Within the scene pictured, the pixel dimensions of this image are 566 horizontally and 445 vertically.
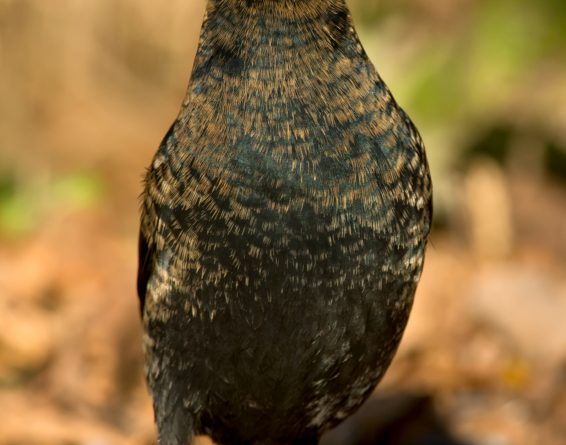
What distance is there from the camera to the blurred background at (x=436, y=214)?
6.12m

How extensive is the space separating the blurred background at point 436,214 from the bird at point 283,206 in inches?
62.5

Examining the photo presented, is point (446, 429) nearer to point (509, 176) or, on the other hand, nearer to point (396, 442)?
point (396, 442)

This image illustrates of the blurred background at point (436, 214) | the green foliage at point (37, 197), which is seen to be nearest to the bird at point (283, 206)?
the blurred background at point (436, 214)

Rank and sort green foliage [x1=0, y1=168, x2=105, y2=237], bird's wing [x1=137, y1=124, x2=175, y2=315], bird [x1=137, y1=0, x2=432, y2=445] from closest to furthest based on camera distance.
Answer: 1. bird [x1=137, y1=0, x2=432, y2=445]
2. bird's wing [x1=137, y1=124, x2=175, y2=315]
3. green foliage [x1=0, y1=168, x2=105, y2=237]

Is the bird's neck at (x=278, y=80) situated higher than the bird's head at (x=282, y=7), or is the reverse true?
the bird's head at (x=282, y=7)

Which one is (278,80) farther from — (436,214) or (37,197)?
(37,197)

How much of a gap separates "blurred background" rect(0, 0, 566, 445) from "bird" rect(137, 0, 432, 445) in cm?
159

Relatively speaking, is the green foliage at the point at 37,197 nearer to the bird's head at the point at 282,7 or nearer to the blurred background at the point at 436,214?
the blurred background at the point at 436,214

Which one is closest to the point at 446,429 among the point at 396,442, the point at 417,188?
the point at 396,442

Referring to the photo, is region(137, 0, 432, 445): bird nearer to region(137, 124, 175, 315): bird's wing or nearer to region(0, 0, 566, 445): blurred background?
region(137, 124, 175, 315): bird's wing

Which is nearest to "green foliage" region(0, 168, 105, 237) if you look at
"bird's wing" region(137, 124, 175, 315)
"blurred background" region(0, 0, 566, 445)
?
"blurred background" region(0, 0, 566, 445)

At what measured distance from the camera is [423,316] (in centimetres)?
671

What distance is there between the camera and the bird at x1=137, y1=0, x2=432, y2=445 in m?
4.02

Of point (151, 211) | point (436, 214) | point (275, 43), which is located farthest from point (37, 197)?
point (275, 43)
